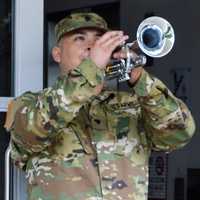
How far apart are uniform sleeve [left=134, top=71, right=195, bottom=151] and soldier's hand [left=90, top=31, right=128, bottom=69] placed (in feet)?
0.42

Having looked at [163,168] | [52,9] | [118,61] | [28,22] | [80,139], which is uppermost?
[52,9]

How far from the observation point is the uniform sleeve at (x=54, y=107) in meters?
1.51

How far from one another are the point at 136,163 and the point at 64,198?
209mm

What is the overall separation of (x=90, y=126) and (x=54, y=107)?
8.5 inches

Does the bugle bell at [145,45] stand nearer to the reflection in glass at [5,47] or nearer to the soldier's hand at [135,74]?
the soldier's hand at [135,74]

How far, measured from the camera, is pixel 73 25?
173cm

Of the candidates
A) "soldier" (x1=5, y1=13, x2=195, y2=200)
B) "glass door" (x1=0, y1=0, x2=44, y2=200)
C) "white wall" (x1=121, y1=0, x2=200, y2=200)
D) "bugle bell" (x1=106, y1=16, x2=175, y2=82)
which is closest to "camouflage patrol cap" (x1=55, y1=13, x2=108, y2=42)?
"soldier" (x1=5, y1=13, x2=195, y2=200)

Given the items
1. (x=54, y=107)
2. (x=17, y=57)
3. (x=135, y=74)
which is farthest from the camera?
(x=17, y=57)

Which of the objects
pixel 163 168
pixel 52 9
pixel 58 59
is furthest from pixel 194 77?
pixel 58 59

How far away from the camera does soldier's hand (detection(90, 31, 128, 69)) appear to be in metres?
1.53

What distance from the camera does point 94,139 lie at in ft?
5.55

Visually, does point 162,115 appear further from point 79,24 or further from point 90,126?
point 79,24

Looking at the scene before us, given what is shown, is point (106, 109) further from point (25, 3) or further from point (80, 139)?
point (25, 3)

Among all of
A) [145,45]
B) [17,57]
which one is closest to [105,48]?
[145,45]
